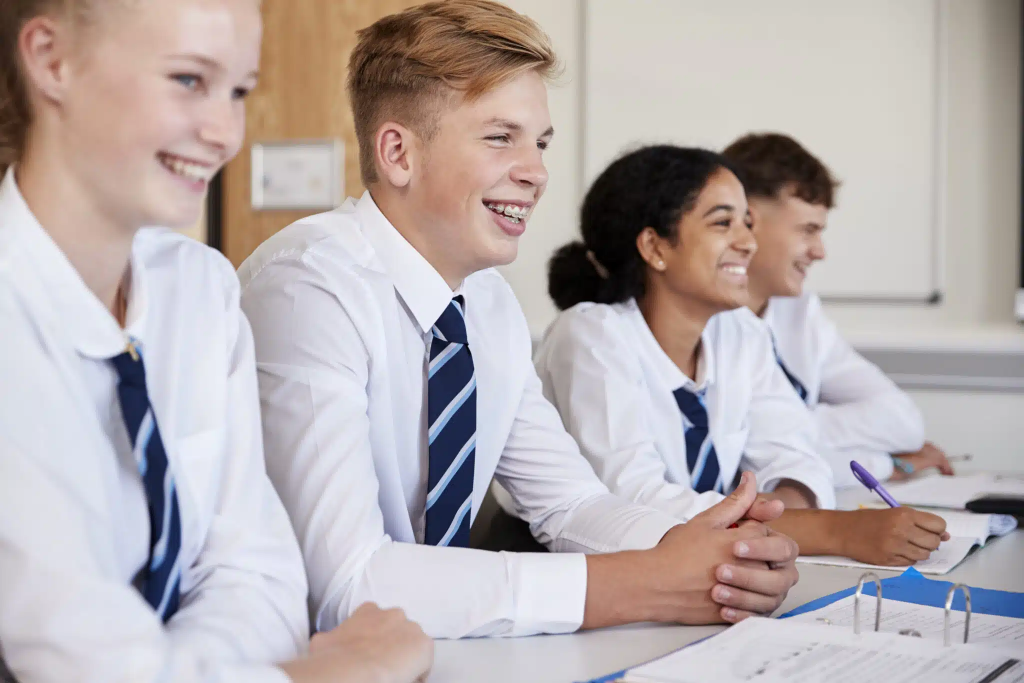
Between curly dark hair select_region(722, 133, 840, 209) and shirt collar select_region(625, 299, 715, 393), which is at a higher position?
curly dark hair select_region(722, 133, 840, 209)

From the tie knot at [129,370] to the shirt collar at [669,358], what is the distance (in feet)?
4.40

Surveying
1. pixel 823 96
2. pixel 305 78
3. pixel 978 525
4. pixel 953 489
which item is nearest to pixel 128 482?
pixel 978 525

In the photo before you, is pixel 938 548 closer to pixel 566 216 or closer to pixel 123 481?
pixel 123 481

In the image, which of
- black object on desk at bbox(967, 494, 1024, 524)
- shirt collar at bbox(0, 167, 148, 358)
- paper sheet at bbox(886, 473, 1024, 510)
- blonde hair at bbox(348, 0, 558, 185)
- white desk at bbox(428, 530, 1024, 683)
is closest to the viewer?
shirt collar at bbox(0, 167, 148, 358)

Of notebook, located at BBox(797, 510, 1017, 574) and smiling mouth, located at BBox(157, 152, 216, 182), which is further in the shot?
notebook, located at BBox(797, 510, 1017, 574)

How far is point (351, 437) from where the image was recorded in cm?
122

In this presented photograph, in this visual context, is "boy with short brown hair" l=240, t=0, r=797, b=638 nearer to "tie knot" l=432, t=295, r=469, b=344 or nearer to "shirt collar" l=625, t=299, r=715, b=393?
"tie knot" l=432, t=295, r=469, b=344

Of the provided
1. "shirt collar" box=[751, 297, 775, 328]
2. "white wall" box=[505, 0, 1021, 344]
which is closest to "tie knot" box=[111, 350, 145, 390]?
"shirt collar" box=[751, 297, 775, 328]

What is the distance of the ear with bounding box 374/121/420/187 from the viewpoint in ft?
5.09

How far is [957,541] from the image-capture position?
1670 millimetres

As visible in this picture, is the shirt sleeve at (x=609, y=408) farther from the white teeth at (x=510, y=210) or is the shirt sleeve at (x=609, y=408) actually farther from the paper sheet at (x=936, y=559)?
the white teeth at (x=510, y=210)

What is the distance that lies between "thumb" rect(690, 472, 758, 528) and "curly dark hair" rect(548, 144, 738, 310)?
0.93 meters

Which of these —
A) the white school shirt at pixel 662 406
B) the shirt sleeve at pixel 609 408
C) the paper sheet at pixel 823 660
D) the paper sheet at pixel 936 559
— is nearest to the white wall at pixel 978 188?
the white school shirt at pixel 662 406

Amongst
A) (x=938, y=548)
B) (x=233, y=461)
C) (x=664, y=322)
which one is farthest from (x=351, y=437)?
(x=664, y=322)
